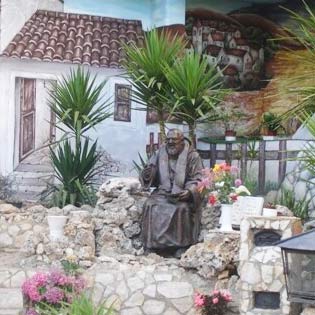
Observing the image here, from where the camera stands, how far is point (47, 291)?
9297mm

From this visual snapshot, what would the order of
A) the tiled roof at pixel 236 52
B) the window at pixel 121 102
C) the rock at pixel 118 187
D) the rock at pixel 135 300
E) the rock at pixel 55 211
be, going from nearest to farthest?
the rock at pixel 135 300 → the rock at pixel 55 211 → the rock at pixel 118 187 → the window at pixel 121 102 → the tiled roof at pixel 236 52

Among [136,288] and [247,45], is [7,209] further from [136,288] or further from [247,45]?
[247,45]

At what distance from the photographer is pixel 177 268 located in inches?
413

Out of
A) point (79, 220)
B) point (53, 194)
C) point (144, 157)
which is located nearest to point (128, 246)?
point (79, 220)

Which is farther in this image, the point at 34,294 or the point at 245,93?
the point at 245,93

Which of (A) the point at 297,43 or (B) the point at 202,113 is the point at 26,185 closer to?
(B) the point at 202,113

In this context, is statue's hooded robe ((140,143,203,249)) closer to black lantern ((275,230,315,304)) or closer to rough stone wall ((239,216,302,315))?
rough stone wall ((239,216,302,315))

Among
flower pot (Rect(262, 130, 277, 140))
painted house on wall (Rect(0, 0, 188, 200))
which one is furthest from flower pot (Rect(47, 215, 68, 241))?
flower pot (Rect(262, 130, 277, 140))

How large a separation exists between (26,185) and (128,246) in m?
3.18

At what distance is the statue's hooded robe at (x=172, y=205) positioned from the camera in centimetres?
1136

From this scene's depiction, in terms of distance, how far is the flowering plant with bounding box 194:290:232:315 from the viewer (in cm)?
943

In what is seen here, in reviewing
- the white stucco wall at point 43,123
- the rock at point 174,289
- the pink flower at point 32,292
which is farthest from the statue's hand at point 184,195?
the white stucco wall at point 43,123

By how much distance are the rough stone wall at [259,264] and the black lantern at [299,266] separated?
0.82 meters

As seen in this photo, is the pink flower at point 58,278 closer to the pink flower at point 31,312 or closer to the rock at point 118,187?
the pink flower at point 31,312
